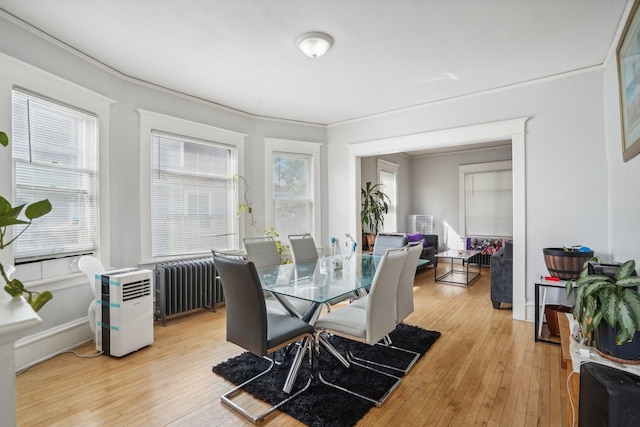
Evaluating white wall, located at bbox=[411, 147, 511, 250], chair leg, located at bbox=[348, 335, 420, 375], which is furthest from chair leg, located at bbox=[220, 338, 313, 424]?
white wall, located at bbox=[411, 147, 511, 250]

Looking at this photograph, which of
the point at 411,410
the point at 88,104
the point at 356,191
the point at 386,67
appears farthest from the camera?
the point at 356,191

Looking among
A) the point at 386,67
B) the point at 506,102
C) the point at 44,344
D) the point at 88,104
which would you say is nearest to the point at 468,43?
the point at 386,67

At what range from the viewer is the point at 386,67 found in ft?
10.8

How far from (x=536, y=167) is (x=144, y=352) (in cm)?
449

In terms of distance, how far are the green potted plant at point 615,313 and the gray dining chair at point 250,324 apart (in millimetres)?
1660

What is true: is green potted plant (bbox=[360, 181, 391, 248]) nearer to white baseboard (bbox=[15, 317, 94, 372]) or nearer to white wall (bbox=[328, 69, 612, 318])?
white wall (bbox=[328, 69, 612, 318])

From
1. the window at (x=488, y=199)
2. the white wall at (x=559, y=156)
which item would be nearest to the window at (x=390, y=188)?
the window at (x=488, y=199)

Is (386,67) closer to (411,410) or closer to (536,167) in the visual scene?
(536,167)

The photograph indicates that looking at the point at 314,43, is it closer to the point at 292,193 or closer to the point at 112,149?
the point at 112,149

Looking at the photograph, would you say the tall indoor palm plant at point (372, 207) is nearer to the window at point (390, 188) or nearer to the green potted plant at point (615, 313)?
the window at point (390, 188)

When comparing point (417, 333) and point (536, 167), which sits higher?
point (536, 167)

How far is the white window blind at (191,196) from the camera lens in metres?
3.85

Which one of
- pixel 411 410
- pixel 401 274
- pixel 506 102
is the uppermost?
pixel 506 102

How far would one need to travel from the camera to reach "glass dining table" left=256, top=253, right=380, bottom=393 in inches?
88.7
